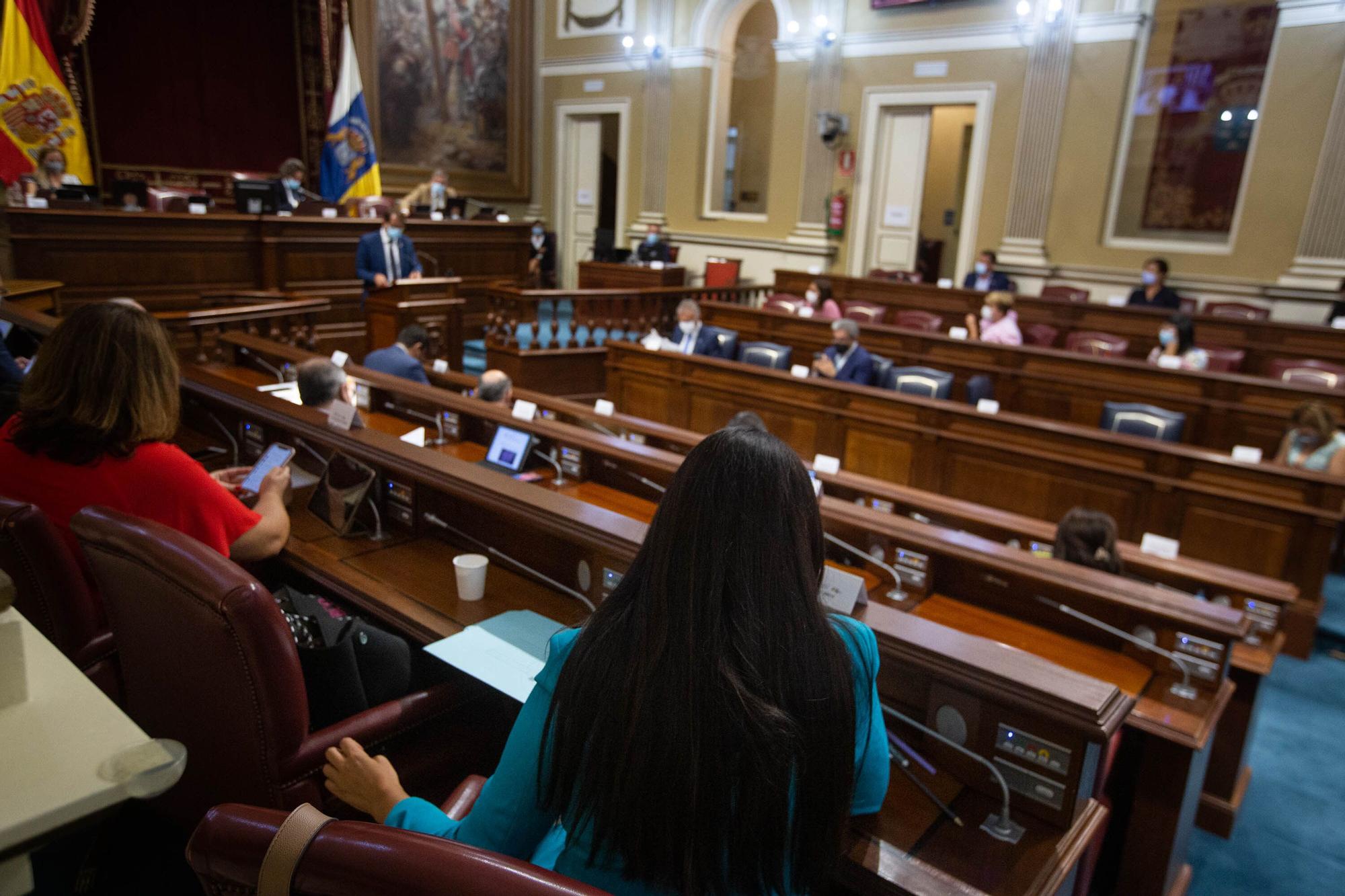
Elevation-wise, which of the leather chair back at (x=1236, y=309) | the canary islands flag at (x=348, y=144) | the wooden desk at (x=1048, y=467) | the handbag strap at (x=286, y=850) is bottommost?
the wooden desk at (x=1048, y=467)

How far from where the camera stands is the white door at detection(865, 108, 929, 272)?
925cm

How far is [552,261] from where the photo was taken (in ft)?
39.1

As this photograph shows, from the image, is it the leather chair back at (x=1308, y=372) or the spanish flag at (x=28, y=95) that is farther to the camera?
the spanish flag at (x=28, y=95)

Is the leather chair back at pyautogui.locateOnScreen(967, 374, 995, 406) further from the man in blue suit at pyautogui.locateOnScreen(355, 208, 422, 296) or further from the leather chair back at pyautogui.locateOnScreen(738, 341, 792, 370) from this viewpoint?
the man in blue suit at pyautogui.locateOnScreen(355, 208, 422, 296)

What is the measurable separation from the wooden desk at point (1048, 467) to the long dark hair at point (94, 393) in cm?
351

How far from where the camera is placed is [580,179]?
12.0 metres

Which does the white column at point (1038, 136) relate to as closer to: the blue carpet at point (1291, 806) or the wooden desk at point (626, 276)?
the wooden desk at point (626, 276)

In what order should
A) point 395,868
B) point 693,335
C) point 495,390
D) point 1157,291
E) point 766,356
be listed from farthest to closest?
point 1157,291 < point 693,335 < point 766,356 < point 495,390 < point 395,868

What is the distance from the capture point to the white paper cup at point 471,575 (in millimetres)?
1952

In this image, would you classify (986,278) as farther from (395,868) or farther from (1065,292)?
(395,868)

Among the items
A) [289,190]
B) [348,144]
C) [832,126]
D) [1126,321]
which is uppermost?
[832,126]

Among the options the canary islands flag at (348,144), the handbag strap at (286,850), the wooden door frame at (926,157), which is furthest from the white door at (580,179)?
the handbag strap at (286,850)

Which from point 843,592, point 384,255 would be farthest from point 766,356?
point 843,592

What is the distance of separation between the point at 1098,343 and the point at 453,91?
338 inches
